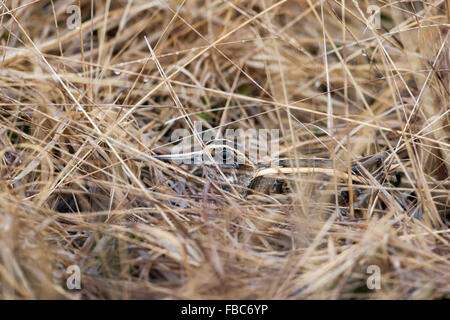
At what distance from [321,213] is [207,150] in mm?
350

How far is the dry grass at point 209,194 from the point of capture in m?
0.87

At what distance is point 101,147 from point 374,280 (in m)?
0.74

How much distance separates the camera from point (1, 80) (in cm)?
136

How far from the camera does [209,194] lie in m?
1.10

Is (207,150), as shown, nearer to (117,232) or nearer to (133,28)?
(117,232)

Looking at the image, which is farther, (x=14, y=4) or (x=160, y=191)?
(x=14, y=4)

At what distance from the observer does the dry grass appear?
2.85ft
